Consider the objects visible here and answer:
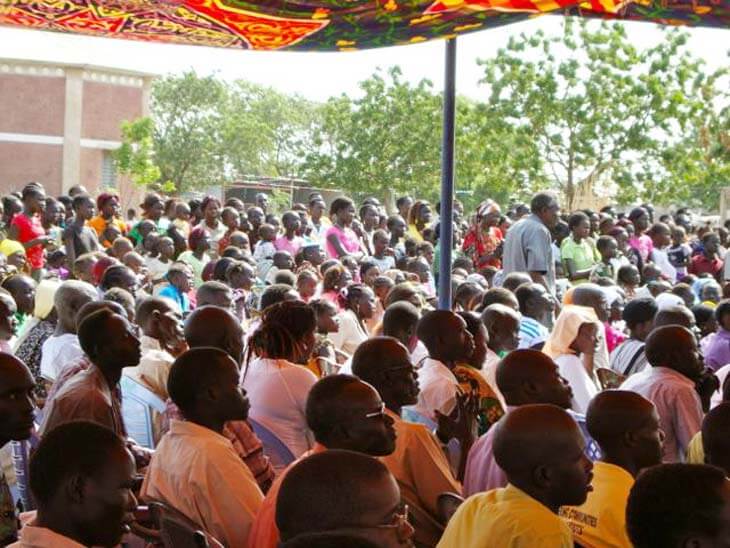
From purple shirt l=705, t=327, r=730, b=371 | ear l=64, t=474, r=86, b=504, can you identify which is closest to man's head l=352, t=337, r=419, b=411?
ear l=64, t=474, r=86, b=504

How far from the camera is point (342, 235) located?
1209 cm

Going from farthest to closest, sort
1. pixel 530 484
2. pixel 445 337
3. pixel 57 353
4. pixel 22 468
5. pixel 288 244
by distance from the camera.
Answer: pixel 288 244
pixel 57 353
pixel 445 337
pixel 22 468
pixel 530 484

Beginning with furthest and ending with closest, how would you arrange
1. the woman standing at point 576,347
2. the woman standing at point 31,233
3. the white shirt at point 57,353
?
the woman standing at point 31,233 < the woman standing at point 576,347 < the white shirt at point 57,353

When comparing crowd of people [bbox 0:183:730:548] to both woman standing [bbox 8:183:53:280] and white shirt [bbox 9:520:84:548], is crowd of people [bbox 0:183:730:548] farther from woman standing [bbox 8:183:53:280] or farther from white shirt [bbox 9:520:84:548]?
woman standing [bbox 8:183:53:280]

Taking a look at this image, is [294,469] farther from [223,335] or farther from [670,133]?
[670,133]

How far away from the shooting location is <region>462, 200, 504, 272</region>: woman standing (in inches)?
492

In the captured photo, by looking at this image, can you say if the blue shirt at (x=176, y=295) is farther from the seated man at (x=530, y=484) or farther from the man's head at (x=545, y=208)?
the seated man at (x=530, y=484)

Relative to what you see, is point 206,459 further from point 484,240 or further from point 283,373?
point 484,240

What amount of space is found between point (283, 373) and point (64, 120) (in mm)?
28662

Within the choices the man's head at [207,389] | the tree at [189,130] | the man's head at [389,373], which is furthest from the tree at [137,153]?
the man's head at [207,389]

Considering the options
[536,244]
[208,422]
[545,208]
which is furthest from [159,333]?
[545,208]

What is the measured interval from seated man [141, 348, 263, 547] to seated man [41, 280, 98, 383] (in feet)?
6.56

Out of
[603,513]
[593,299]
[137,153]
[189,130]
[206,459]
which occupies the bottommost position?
[603,513]

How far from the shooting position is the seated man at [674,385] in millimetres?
5133
